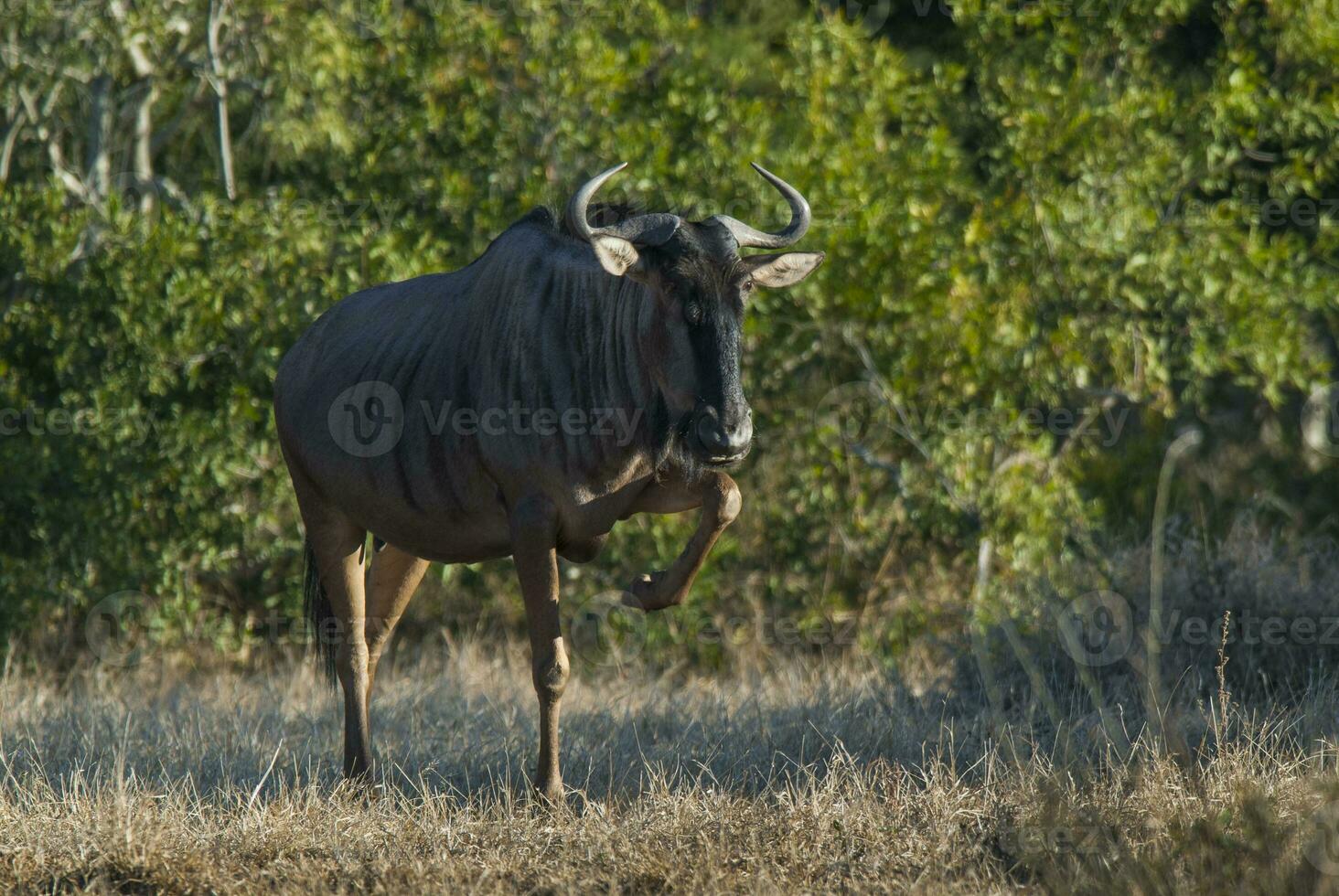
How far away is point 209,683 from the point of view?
8.85 m

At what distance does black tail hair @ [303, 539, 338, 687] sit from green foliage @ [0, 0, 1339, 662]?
131 inches

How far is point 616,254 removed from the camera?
4.89 metres

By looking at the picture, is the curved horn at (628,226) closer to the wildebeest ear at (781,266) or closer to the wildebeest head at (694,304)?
the wildebeest head at (694,304)

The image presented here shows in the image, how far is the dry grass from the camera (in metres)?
4.32

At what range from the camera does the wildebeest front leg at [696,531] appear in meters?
5.07

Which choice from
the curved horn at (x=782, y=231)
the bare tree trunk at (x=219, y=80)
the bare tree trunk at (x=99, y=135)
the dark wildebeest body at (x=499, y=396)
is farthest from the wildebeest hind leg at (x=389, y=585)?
the bare tree trunk at (x=99, y=135)

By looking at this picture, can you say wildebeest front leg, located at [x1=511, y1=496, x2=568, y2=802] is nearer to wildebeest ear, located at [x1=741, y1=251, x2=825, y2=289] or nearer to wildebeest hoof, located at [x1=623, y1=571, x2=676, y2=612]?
wildebeest hoof, located at [x1=623, y1=571, x2=676, y2=612]

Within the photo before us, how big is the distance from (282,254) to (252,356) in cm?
70

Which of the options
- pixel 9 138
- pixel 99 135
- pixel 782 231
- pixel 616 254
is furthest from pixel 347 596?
pixel 9 138

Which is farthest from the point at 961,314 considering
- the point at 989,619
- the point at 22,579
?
the point at 22,579

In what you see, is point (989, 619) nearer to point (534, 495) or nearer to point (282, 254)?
point (534, 495)

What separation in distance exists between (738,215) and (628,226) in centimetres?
540

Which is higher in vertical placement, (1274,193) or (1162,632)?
(1274,193)

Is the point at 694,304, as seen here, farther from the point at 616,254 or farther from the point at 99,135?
the point at 99,135
